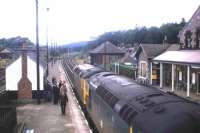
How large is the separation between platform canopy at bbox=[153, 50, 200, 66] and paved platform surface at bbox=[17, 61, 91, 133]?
10823 millimetres

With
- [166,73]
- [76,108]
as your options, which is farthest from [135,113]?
[166,73]

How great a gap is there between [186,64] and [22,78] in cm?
1320

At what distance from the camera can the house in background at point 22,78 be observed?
21297 mm

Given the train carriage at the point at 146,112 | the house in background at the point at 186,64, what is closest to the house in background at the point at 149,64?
the house in background at the point at 186,64

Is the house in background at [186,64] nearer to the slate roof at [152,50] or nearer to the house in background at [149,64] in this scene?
the house in background at [149,64]

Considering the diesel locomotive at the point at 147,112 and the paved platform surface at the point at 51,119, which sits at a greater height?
the diesel locomotive at the point at 147,112

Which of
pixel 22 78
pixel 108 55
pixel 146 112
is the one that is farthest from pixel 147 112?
pixel 108 55

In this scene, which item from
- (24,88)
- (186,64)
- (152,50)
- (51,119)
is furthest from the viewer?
(152,50)

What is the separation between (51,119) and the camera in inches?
591

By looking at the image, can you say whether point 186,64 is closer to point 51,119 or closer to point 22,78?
point 22,78

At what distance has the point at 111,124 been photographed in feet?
27.7

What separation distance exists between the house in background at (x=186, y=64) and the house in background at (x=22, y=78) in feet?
40.6

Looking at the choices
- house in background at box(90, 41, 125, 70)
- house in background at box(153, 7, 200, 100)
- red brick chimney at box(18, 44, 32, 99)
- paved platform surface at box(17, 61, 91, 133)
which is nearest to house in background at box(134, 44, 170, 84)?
house in background at box(153, 7, 200, 100)

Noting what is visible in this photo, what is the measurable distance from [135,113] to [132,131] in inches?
15.7
